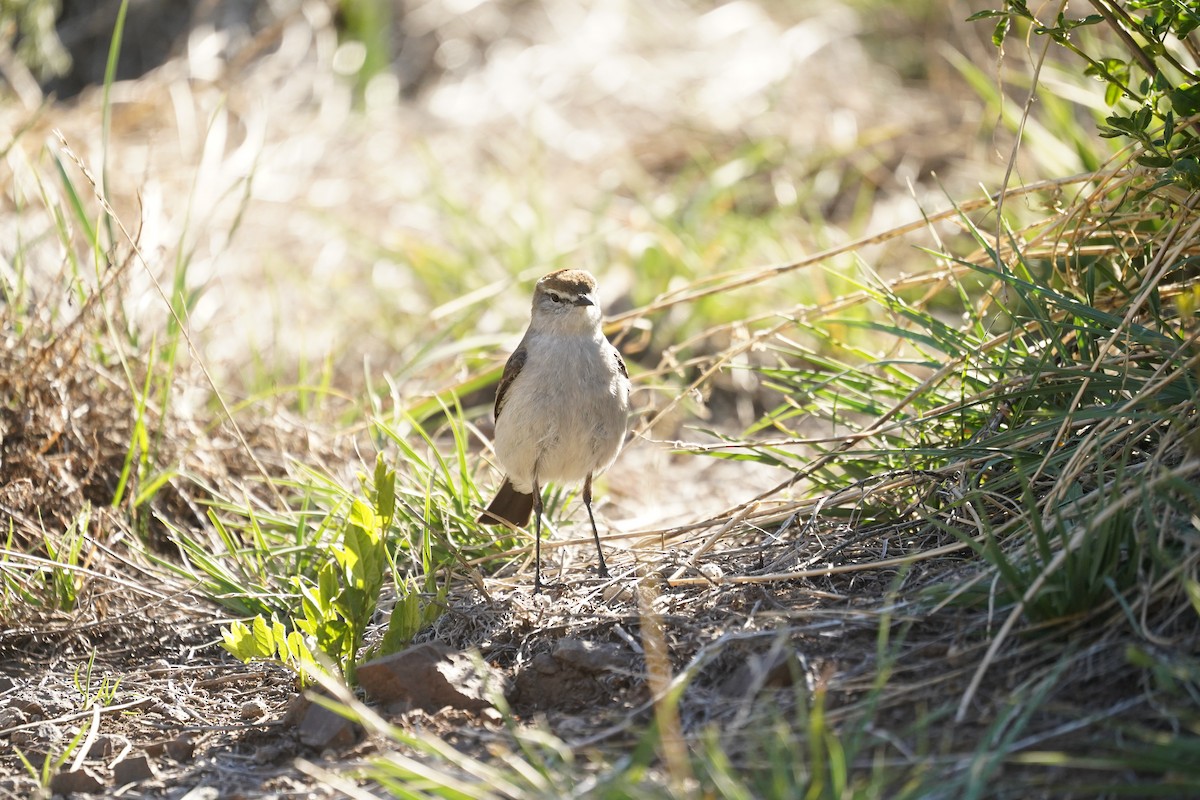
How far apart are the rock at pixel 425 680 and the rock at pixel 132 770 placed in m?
0.65

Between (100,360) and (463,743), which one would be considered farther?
(100,360)

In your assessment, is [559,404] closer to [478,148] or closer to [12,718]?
[12,718]

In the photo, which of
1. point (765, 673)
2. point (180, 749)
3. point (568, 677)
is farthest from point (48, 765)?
point (765, 673)

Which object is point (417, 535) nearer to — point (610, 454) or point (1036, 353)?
point (610, 454)

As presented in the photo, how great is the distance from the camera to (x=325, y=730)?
129 inches

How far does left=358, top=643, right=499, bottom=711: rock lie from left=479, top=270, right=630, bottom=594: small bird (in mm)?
962

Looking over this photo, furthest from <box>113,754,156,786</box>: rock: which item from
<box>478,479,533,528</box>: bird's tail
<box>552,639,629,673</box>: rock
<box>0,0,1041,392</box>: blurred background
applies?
<box>0,0,1041,392</box>: blurred background

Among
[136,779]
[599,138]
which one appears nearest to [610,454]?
[136,779]

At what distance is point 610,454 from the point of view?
15.6 feet

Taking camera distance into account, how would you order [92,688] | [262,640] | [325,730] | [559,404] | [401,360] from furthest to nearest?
[401,360] < [559,404] < [92,688] < [262,640] < [325,730]

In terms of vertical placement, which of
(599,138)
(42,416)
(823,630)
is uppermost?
(599,138)

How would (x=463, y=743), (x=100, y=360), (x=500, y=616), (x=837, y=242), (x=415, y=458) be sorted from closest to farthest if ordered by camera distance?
(x=463, y=743)
(x=500, y=616)
(x=415, y=458)
(x=100, y=360)
(x=837, y=242)

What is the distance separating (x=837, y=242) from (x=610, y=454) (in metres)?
3.60

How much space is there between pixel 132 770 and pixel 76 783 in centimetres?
15
